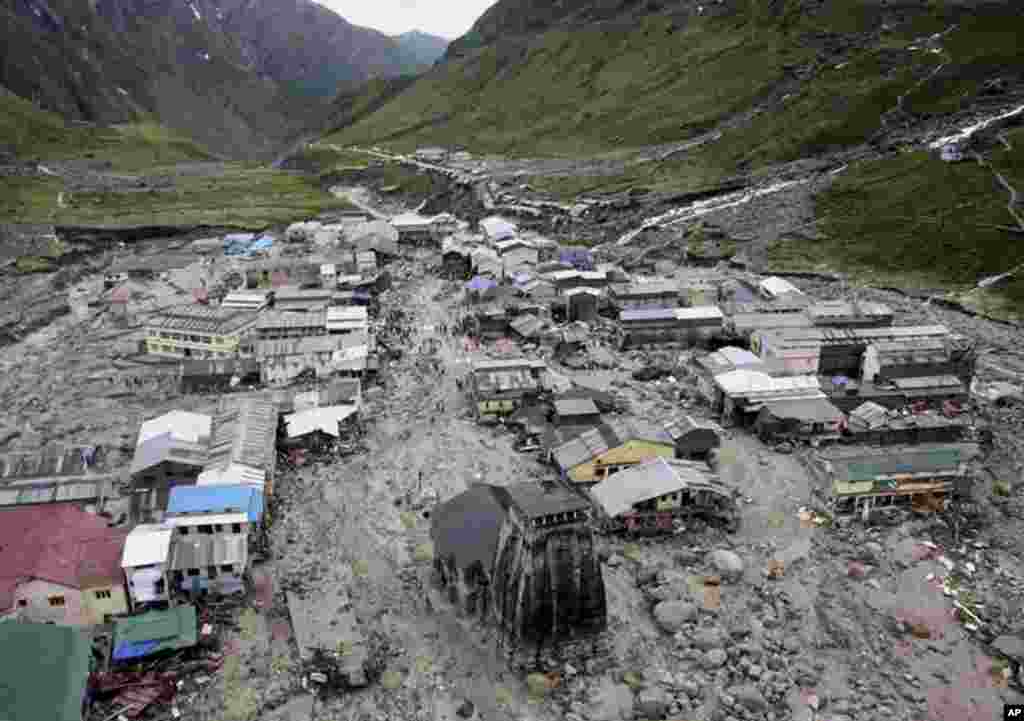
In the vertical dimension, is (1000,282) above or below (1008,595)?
above

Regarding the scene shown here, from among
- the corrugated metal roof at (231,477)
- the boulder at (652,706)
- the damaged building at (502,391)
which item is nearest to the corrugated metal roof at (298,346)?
the damaged building at (502,391)

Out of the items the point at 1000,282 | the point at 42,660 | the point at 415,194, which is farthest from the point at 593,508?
the point at 415,194

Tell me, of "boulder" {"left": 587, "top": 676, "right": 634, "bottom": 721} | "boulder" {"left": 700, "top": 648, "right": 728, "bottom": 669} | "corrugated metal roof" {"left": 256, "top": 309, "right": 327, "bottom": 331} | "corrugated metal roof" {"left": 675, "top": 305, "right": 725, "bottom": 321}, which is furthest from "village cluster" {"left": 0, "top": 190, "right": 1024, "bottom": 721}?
"boulder" {"left": 700, "top": 648, "right": 728, "bottom": 669}

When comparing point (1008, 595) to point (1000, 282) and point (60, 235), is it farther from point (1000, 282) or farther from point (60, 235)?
point (60, 235)

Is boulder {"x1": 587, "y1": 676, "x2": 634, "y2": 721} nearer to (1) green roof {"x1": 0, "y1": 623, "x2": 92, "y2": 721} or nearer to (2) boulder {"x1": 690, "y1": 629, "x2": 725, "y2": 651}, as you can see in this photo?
(2) boulder {"x1": 690, "y1": 629, "x2": 725, "y2": 651}

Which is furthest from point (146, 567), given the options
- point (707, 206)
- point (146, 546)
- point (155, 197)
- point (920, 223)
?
point (155, 197)

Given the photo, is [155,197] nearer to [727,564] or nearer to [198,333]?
[198,333]
